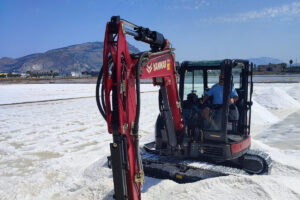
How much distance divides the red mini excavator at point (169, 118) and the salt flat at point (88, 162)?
50cm

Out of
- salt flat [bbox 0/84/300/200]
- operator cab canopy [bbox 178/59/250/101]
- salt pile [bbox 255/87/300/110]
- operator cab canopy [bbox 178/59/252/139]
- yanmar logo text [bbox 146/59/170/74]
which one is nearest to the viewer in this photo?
yanmar logo text [bbox 146/59/170/74]

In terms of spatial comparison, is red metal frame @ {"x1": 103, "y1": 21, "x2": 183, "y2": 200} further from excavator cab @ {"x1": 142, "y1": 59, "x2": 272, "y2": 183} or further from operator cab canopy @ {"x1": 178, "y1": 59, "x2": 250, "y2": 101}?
operator cab canopy @ {"x1": 178, "y1": 59, "x2": 250, "y2": 101}

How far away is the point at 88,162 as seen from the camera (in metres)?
6.76

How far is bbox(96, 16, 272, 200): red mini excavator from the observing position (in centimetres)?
313

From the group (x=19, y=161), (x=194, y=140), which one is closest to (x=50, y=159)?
(x=19, y=161)

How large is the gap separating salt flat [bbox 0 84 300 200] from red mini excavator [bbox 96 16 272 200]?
1.64 feet

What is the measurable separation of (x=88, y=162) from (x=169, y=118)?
2.86 metres

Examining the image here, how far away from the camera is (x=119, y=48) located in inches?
123

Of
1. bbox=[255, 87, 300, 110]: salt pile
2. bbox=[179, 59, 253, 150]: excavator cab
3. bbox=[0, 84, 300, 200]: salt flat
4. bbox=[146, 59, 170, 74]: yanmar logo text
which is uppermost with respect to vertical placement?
bbox=[146, 59, 170, 74]: yanmar logo text

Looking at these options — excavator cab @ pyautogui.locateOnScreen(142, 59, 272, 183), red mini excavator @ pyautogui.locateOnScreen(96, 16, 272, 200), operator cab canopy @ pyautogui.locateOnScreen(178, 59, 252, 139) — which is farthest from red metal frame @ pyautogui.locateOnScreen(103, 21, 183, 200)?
operator cab canopy @ pyautogui.locateOnScreen(178, 59, 252, 139)

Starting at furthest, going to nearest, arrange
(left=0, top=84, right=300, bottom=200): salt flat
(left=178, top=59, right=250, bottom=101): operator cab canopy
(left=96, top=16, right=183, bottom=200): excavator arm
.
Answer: (left=178, top=59, right=250, bottom=101): operator cab canopy < (left=0, top=84, right=300, bottom=200): salt flat < (left=96, top=16, right=183, bottom=200): excavator arm

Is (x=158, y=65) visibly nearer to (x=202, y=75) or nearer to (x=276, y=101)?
(x=202, y=75)

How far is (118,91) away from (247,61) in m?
3.61

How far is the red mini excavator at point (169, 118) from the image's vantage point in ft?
10.3
